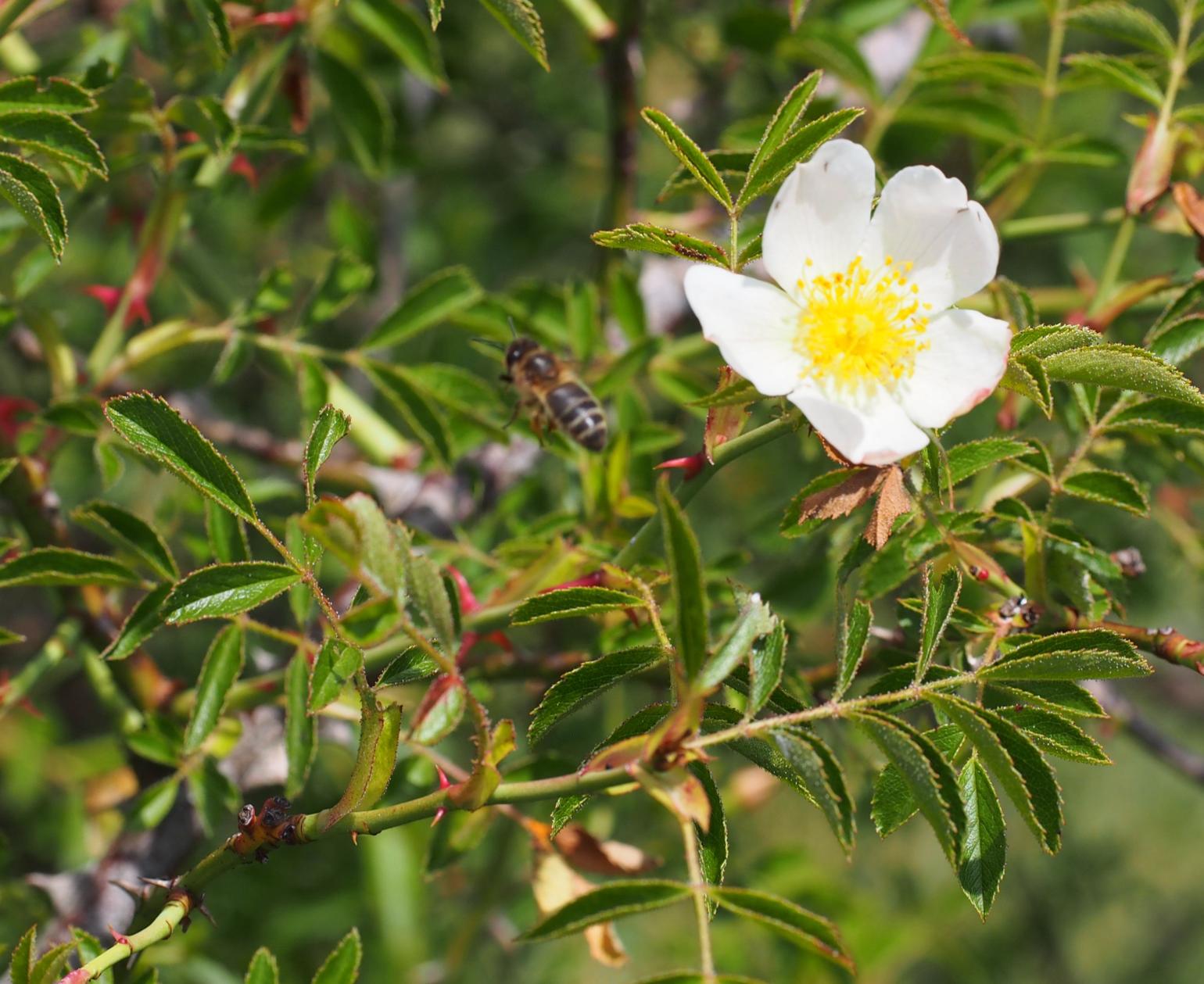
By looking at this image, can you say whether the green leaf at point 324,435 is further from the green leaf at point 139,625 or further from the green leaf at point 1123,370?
the green leaf at point 1123,370

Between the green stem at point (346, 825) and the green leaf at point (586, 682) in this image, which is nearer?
the green stem at point (346, 825)

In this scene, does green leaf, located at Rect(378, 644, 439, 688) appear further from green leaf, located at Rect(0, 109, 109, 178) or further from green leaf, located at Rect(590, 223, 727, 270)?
green leaf, located at Rect(0, 109, 109, 178)

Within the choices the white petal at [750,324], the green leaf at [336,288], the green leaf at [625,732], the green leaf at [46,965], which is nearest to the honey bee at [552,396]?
the green leaf at [336,288]

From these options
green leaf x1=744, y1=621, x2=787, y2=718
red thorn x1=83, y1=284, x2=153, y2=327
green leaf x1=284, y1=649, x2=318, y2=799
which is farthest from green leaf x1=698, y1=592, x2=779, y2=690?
red thorn x1=83, y1=284, x2=153, y2=327

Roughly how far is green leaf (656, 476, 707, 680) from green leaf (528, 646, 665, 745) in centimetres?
15

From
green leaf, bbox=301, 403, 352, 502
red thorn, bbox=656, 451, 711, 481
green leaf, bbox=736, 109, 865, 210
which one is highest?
green leaf, bbox=736, 109, 865, 210

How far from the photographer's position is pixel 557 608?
1.26m

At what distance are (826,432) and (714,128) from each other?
6.33ft

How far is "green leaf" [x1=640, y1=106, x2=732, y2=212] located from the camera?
4.17ft

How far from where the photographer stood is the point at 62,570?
4.93 feet

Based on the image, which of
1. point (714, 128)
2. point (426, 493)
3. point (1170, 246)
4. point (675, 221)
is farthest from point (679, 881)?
point (1170, 246)

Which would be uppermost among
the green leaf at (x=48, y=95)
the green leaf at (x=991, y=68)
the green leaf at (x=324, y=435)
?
the green leaf at (x=48, y=95)

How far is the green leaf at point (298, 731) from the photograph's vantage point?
150cm

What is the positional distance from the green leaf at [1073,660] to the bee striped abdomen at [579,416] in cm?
69
